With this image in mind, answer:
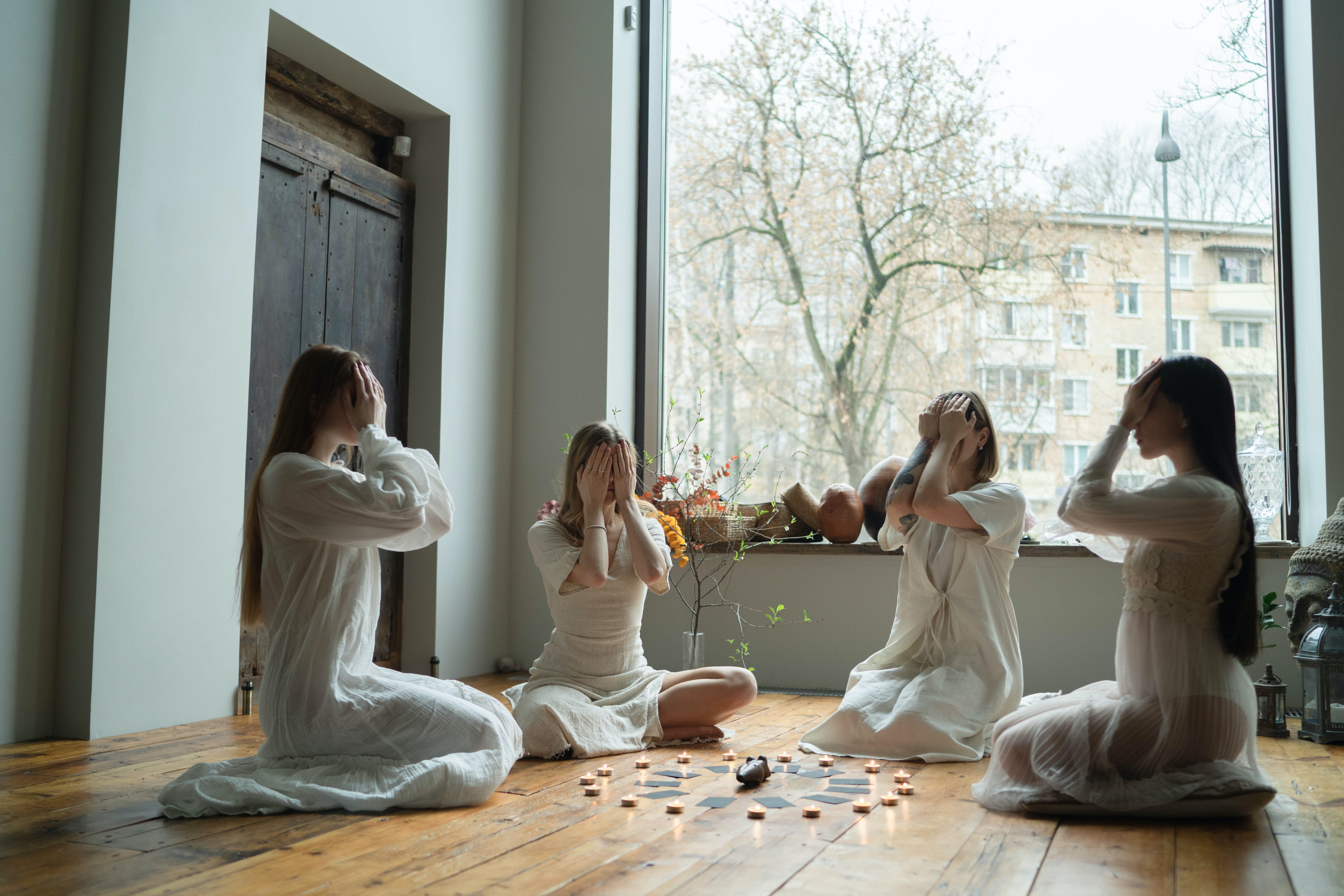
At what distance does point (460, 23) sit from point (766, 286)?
1.87 m

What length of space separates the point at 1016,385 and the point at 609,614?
2.48m

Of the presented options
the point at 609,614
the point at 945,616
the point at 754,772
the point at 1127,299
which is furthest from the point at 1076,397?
the point at 754,772

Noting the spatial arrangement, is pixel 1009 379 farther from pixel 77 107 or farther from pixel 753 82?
pixel 77 107

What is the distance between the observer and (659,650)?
185 inches

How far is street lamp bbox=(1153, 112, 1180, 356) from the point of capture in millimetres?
4504

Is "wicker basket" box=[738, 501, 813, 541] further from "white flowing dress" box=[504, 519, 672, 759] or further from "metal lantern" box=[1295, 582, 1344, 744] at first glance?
"metal lantern" box=[1295, 582, 1344, 744]

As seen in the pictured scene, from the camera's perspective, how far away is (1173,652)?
2143 mm

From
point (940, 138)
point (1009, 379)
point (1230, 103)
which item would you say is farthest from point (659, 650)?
point (1230, 103)

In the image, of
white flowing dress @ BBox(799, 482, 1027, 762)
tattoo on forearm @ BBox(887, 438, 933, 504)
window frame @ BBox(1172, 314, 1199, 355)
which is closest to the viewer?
white flowing dress @ BBox(799, 482, 1027, 762)

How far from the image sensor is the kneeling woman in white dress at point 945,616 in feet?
9.47

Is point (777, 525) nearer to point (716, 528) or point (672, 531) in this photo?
point (716, 528)

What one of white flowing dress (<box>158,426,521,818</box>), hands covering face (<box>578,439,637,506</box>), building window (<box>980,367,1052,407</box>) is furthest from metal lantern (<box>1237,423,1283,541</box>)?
white flowing dress (<box>158,426,521,818</box>)

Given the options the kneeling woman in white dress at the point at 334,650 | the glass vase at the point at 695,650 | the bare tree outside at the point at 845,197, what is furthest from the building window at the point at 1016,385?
the kneeling woman in white dress at the point at 334,650

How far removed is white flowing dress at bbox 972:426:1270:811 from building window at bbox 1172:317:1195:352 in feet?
8.43
